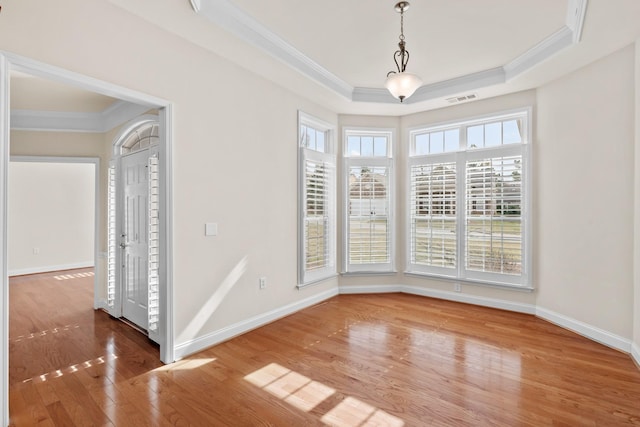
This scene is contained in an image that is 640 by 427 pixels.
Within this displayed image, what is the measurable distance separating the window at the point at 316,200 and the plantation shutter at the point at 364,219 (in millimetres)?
328

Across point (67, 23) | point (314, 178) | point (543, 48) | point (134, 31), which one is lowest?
point (314, 178)

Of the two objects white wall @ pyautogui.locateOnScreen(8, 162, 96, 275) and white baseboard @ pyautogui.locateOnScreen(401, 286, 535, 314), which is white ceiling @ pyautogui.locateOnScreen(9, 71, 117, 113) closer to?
white wall @ pyautogui.locateOnScreen(8, 162, 96, 275)

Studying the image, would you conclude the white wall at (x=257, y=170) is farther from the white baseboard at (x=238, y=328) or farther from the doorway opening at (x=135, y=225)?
the doorway opening at (x=135, y=225)

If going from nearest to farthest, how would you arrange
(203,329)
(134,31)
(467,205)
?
(134,31) < (203,329) < (467,205)

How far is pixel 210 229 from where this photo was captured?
3188 millimetres

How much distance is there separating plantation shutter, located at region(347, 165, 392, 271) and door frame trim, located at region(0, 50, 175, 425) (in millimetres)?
2903

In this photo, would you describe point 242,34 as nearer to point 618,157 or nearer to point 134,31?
point 134,31

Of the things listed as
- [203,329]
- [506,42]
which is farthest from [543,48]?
[203,329]

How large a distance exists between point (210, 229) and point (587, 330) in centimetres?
410

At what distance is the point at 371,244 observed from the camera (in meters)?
5.13

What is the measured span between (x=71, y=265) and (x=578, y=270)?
9.64m

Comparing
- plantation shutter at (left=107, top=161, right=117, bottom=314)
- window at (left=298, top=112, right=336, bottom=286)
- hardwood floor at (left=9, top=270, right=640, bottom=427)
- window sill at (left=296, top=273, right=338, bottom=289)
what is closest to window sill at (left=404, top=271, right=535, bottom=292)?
hardwood floor at (left=9, top=270, right=640, bottom=427)

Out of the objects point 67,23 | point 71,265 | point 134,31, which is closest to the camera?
point 67,23

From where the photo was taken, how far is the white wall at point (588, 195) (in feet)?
10.3
